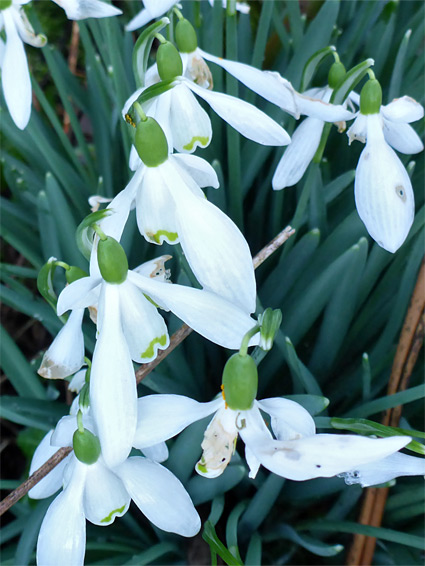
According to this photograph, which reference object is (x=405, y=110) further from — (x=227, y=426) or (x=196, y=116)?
(x=227, y=426)

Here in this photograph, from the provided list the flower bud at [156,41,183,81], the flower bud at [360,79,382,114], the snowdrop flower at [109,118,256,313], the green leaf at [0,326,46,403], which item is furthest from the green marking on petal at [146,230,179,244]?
the green leaf at [0,326,46,403]

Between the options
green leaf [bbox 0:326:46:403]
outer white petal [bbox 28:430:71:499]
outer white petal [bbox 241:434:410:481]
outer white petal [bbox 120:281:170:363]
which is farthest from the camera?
green leaf [bbox 0:326:46:403]

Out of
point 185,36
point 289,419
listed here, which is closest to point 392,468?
point 289,419

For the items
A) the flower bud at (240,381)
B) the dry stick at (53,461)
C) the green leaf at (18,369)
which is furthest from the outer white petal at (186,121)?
the green leaf at (18,369)

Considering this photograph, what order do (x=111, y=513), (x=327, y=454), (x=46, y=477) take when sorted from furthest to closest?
(x=46, y=477) < (x=111, y=513) < (x=327, y=454)

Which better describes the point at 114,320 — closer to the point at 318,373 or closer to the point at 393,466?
the point at 393,466

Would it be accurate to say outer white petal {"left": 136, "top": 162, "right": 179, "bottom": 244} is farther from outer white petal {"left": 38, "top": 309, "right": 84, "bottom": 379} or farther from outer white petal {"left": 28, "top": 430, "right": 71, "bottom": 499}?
outer white petal {"left": 28, "top": 430, "right": 71, "bottom": 499}

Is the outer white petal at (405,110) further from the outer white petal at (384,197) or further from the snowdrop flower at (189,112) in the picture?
the snowdrop flower at (189,112)
